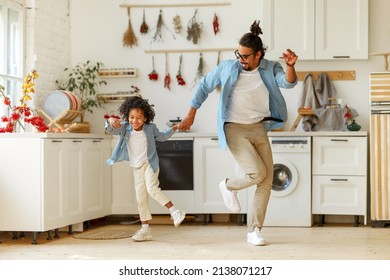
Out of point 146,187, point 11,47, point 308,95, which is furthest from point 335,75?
point 11,47

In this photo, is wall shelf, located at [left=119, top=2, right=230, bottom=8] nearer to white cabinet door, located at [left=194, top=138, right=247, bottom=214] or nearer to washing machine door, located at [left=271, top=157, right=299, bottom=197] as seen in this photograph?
white cabinet door, located at [left=194, top=138, right=247, bottom=214]

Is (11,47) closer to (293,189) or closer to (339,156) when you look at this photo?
(293,189)

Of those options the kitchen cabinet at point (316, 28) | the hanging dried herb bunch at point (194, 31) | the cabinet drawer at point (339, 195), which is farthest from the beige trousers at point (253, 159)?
the hanging dried herb bunch at point (194, 31)

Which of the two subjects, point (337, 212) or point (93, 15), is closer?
point (337, 212)

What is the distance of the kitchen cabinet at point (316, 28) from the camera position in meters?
6.99

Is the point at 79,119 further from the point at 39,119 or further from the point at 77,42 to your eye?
the point at 39,119

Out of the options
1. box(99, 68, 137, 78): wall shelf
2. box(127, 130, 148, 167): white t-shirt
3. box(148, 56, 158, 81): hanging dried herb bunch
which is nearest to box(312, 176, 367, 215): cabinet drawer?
box(127, 130, 148, 167): white t-shirt

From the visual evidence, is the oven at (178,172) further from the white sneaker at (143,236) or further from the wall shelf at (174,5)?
the wall shelf at (174,5)

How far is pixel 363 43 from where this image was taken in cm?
698

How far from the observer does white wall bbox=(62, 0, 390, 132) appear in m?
7.21

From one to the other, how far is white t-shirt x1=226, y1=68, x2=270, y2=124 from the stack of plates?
6.26ft

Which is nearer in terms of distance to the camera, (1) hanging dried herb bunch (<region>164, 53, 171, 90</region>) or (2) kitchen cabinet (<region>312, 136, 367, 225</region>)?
(2) kitchen cabinet (<region>312, 136, 367, 225</region>)

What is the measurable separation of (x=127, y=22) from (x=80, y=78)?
75 centimetres

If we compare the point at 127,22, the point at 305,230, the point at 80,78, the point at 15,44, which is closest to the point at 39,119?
the point at 15,44
